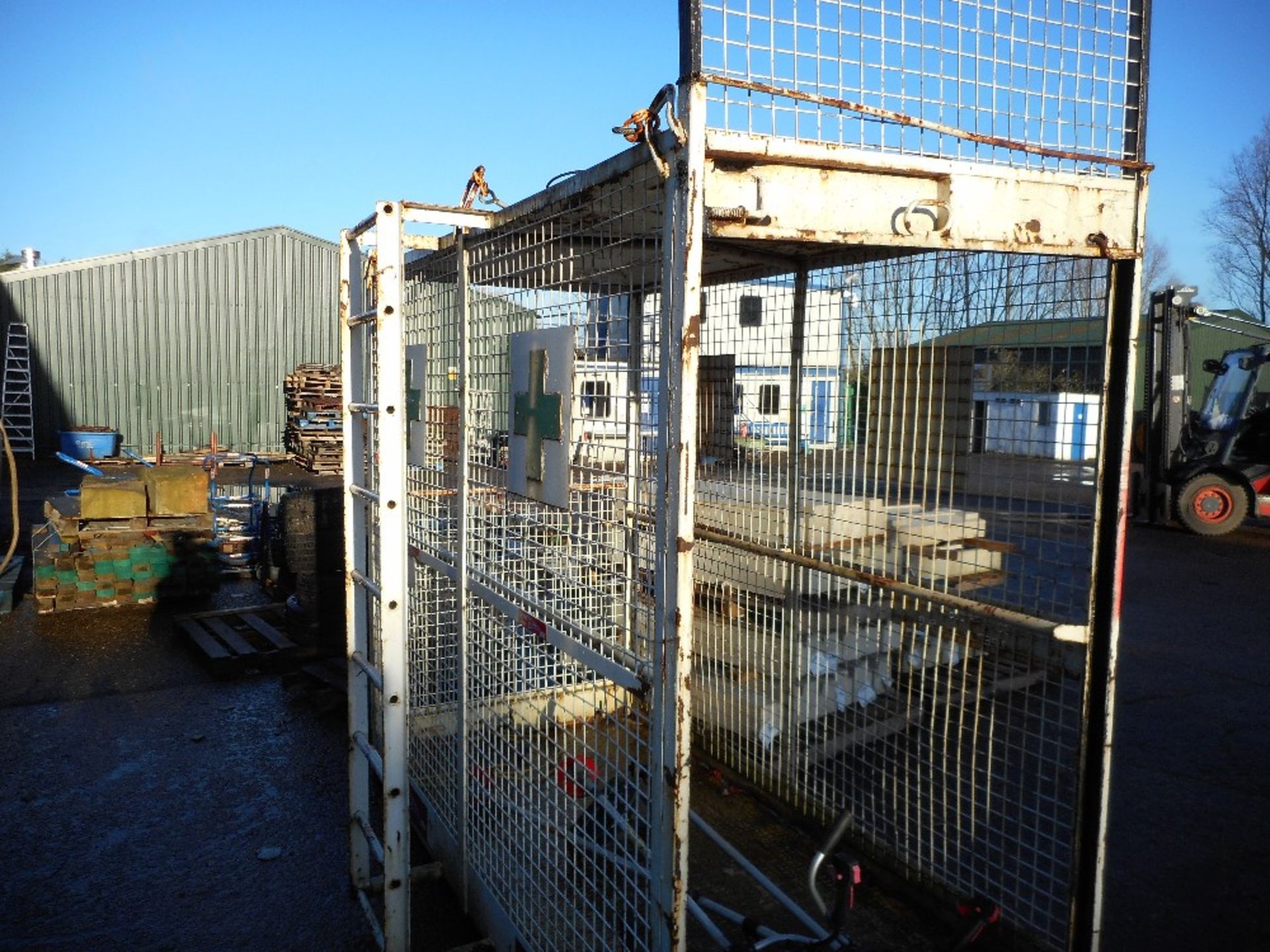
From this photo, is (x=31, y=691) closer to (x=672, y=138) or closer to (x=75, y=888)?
(x=75, y=888)

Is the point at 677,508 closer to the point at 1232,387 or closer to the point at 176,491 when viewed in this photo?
the point at 176,491

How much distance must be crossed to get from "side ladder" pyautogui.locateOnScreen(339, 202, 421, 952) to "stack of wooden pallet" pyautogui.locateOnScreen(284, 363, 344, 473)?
57.9 feet

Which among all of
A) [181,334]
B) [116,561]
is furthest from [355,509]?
[181,334]

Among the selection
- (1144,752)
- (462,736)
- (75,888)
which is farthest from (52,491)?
(1144,752)

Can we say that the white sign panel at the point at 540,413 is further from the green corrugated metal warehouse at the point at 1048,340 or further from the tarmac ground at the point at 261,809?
the tarmac ground at the point at 261,809

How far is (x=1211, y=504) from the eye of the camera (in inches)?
550

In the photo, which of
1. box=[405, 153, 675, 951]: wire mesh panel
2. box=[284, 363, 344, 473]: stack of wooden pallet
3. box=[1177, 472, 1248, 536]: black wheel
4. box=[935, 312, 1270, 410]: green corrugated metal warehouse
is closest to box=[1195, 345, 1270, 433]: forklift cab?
box=[1177, 472, 1248, 536]: black wheel

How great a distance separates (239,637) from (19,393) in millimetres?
17950

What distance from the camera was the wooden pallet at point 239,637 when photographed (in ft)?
22.9

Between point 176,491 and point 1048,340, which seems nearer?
point 1048,340

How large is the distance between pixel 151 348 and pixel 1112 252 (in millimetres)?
24425

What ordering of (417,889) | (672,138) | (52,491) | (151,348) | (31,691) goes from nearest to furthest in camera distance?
(672,138) → (417,889) → (31,691) → (52,491) → (151,348)

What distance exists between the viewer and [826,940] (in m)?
2.73

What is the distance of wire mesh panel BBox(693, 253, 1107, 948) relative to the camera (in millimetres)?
3154
